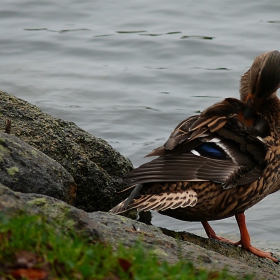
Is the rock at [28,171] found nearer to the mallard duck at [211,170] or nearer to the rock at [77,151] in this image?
the mallard duck at [211,170]

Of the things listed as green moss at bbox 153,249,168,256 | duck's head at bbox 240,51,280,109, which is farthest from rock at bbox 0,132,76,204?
duck's head at bbox 240,51,280,109

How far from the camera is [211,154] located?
6.55 meters

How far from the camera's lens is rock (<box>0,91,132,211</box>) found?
6984mm

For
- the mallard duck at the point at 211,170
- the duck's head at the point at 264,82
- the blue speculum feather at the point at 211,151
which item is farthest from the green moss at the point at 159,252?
the duck's head at the point at 264,82

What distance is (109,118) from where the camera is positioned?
42.1 ft

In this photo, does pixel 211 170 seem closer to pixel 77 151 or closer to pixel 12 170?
pixel 77 151

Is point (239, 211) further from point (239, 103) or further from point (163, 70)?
point (163, 70)

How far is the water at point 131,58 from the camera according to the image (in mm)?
12859

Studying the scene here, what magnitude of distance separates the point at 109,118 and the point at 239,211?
6.26m

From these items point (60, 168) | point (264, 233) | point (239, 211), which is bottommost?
point (264, 233)

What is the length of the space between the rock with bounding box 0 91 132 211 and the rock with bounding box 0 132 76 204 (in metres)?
0.92

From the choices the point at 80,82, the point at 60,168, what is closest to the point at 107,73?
the point at 80,82

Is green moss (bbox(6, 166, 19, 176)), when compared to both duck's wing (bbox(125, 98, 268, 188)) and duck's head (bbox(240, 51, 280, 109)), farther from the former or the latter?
duck's head (bbox(240, 51, 280, 109))

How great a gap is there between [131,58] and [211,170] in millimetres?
9206
